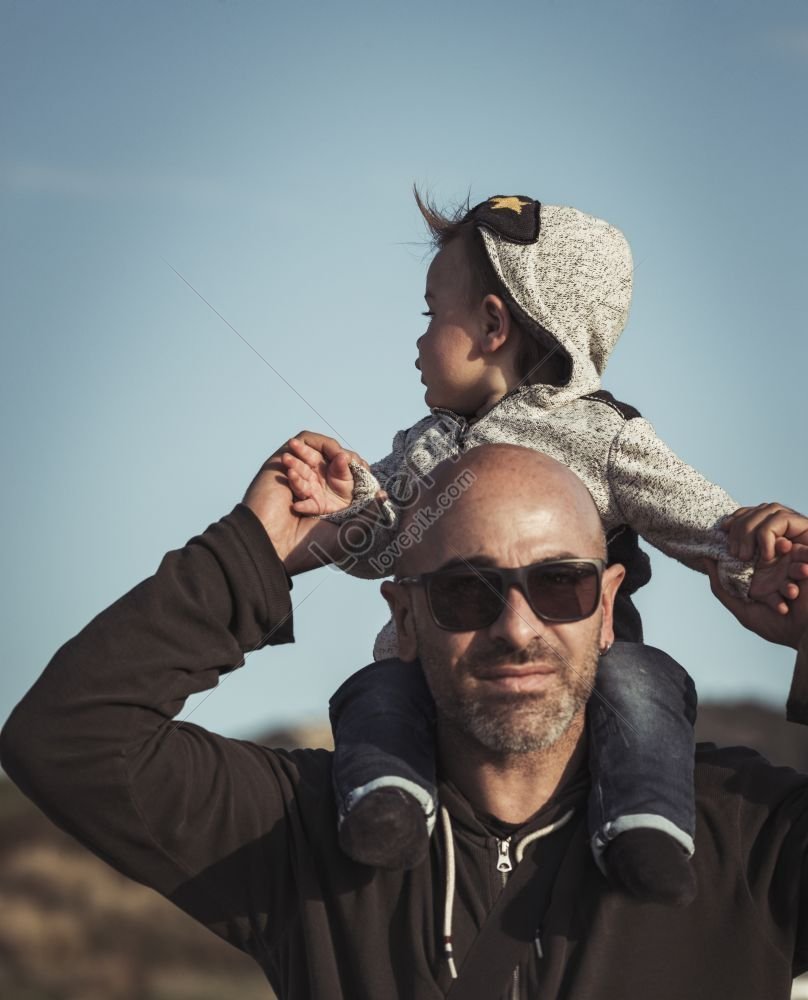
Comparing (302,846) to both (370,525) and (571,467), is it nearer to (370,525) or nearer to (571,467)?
(370,525)

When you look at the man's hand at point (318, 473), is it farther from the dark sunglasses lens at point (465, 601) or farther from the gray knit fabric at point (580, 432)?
the dark sunglasses lens at point (465, 601)

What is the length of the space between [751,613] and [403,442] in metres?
1.31

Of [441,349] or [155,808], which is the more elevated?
[441,349]

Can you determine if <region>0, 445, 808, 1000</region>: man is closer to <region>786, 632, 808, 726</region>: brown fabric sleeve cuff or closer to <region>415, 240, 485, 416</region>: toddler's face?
<region>786, 632, 808, 726</region>: brown fabric sleeve cuff

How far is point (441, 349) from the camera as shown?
435 centimetres

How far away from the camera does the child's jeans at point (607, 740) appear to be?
336 cm

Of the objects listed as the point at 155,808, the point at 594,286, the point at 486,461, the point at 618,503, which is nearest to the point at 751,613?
the point at 618,503

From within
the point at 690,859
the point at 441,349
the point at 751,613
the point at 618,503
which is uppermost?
the point at 441,349

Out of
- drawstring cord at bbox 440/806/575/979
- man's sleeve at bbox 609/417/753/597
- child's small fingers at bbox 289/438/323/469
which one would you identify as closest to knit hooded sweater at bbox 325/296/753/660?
man's sleeve at bbox 609/417/753/597

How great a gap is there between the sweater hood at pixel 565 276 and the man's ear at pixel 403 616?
2.85ft

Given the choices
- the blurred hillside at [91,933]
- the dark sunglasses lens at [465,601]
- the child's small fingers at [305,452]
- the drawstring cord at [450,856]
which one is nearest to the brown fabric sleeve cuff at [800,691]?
the drawstring cord at [450,856]

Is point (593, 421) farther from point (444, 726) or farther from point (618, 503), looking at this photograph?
point (444, 726)

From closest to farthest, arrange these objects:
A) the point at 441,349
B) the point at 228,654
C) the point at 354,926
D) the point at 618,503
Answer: the point at 354,926, the point at 228,654, the point at 618,503, the point at 441,349

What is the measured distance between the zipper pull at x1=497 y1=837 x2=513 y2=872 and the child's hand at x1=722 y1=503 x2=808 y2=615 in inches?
37.5
